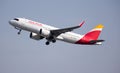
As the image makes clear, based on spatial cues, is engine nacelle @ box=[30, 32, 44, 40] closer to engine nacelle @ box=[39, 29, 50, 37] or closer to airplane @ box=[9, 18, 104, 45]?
airplane @ box=[9, 18, 104, 45]

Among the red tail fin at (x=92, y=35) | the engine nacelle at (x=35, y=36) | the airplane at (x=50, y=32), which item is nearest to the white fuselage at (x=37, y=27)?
the airplane at (x=50, y=32)

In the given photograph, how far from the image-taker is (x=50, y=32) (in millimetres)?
55281

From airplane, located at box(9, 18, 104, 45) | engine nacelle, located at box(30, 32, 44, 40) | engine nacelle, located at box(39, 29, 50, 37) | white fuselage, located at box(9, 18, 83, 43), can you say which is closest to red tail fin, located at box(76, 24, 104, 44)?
airplane, located at box(9, 18, 104, 45)

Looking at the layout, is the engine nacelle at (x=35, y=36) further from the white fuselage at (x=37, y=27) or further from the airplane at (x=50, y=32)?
the white fuselage at (x=37, y=27)

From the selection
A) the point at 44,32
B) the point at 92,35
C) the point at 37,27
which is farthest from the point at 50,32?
the point at 92,35

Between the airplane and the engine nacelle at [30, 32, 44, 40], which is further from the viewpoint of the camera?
the engine nacelle at [30, 32, 44, 40]

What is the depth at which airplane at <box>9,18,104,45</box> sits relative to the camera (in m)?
53.7

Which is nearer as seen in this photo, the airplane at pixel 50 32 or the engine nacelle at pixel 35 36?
the airplane at pixel 50 32

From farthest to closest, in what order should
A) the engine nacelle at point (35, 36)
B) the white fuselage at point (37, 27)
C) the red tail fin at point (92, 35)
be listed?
the red tail fin at point (92, 35), the engine nacelle at point (35, 36), the white fuselage at point (37, 27)

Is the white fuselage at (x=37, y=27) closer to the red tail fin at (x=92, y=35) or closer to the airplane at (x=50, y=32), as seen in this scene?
the airplane at (x=50, y=32)

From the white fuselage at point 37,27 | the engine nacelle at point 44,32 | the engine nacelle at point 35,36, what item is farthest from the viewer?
the engine nacelle at point 35,36

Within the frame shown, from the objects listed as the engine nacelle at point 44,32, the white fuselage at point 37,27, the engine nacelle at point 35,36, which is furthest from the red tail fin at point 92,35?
the engine nacelle at point 35,36

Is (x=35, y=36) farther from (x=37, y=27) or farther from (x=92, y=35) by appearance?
(x=92, y=35)

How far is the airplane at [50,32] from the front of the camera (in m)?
53.7
